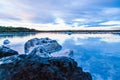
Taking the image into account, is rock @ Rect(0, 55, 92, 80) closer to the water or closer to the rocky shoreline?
the rocky shoreline

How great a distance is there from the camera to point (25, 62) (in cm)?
623

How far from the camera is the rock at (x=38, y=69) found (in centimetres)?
596

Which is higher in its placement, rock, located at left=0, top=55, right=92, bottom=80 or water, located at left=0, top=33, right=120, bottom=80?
rock, located at left=0, top=55, right=92, bottom=80

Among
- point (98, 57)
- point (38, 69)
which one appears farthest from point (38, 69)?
point (98, 57)

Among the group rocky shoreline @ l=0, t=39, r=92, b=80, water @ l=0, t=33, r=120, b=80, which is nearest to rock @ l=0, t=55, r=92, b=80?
rocky shoreline @ l=0, t=39, r=92, b=80

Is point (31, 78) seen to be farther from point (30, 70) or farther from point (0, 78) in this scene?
point (0, 78)

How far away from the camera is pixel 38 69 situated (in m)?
6.04

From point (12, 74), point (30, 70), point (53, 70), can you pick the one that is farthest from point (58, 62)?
point (12, 74)

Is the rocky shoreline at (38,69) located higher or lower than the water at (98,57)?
higher

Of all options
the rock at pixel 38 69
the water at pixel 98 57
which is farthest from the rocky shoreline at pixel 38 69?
the water at pixel 98 57

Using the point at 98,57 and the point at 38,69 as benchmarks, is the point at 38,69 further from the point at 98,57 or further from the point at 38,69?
the point at 98,57

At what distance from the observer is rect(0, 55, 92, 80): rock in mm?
5961

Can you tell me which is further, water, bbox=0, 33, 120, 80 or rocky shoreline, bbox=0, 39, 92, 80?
water, bbox=0, 33, 120, 80

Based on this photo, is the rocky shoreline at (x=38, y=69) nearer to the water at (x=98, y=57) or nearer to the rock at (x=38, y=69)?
the rock at (x=38, y=69)
